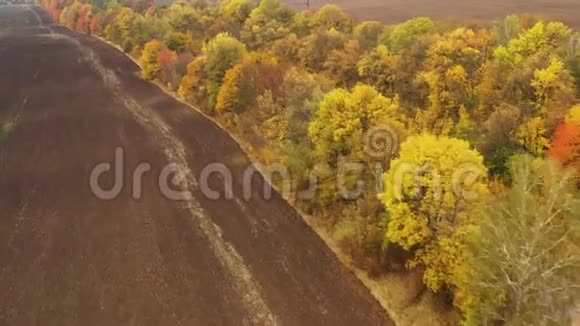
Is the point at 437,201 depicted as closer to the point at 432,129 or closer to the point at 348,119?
the point at 348,119

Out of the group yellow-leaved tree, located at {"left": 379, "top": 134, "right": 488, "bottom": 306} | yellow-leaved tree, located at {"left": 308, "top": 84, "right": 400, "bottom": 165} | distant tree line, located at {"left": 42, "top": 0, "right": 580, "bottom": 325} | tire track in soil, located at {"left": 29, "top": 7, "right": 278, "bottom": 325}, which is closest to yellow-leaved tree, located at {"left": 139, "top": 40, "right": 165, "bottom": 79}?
distant tree line, located at {"left": 42, "top": 0, "right": 580, "bottom": 325}

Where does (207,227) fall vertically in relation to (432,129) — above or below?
below

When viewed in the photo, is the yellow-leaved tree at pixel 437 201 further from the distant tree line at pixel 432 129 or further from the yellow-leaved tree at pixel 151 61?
the yellow-leaved tree at pixel 151 61

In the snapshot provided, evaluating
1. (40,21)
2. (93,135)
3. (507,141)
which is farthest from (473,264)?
(40,21)

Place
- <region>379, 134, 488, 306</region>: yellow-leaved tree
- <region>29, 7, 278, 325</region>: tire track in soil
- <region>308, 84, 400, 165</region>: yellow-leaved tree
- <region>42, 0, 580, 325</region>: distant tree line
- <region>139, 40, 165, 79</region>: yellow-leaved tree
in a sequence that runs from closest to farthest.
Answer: <region>42, 0, 580, 325</region>: distant tree line
<region>379, 134, 488, 306</region>: yellow-leaved tree
<region>29, 7, 278, 325</region>: tire track in soil
<region>308, 84, 400, 165</region>: yellow-leaved tree
<region>139, 40, 165, 79</region>: yellow-leaved tree

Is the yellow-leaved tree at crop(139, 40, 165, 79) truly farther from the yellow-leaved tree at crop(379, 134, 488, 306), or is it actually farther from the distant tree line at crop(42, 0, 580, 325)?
the yellow-leaved tree at crop(379, 134, 488, 306)

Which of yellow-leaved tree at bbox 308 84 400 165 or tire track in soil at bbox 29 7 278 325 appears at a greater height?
yellow-leaved tree at bbox 308 84 400 165

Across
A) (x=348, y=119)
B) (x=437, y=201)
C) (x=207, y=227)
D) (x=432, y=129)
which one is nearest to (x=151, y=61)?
(x=207, y=227)

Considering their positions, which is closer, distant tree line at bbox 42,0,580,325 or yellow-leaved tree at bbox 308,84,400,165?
distant tree line at bbox 42,0,580,325

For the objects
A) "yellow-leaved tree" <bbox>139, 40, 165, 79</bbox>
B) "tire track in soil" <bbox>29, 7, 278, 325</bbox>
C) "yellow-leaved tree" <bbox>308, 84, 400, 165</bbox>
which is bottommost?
"tire track in soil" <bbox>29, 7, 278, 325</bbox>
